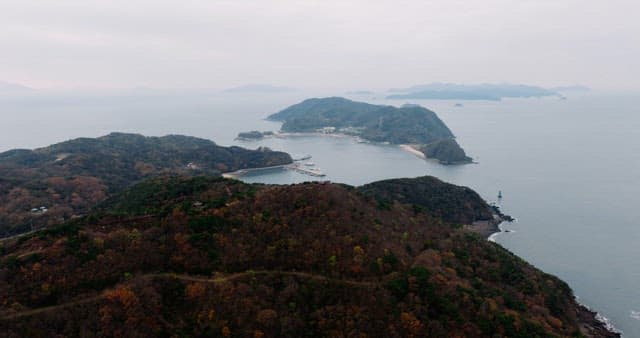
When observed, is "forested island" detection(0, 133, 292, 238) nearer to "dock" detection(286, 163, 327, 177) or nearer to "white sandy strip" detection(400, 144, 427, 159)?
"dock" detection(286, 163, 327, 177)

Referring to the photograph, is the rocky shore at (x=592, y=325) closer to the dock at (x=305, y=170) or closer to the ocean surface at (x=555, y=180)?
the ocean surface at (x=555, y=180)

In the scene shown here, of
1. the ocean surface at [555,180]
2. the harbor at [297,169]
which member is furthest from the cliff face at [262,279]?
the harbor at [297,169]

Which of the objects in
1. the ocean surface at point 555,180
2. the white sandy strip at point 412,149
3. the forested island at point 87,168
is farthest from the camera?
the white sandy strip at point 412,149

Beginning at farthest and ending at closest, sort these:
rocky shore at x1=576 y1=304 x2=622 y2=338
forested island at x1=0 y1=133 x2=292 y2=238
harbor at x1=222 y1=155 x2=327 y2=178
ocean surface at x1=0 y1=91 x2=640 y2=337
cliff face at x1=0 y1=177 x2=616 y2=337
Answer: harbor at x1=222 y1=155 x2=327 y2=178 < forested island at x1=0 y1=133 x2=292 y2=238 < ocean surface at x1=0 y1=91 x2=640 y2=337 < rocky shore at x1=576 y1=304 x2=622 y2=338 < cliff face at x1=0 y1=177 x2=616 y2=337

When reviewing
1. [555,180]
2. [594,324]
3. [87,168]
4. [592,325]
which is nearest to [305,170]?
[87,168]

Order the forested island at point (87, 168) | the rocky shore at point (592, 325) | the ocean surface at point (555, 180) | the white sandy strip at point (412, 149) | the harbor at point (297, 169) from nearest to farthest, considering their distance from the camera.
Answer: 1. the rocky shore at point (592, 325)
2. the ocean surface at point (555, 180)
3. the forested island at point (87, 168)
4. the harbor at point (297, 169)
5. the white sandy strip at point (412, 149)

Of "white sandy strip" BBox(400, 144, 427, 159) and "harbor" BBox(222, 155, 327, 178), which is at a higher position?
"white sandy strip" BBox(400, 144, 427, 159)

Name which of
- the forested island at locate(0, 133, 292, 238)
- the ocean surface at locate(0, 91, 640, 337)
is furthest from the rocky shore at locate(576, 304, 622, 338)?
the forested island at locate(0, 133, 292, 238)

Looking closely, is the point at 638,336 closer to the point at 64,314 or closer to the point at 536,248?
the point at 536,248

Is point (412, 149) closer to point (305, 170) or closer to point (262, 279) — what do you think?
point (305, 170)
